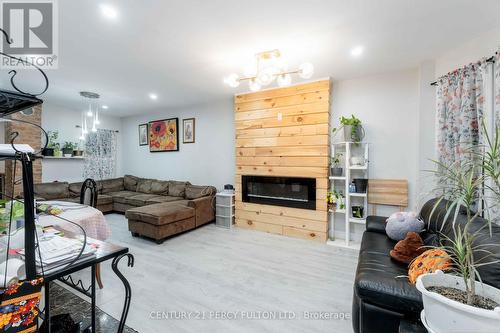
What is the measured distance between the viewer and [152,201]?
4.88 meters

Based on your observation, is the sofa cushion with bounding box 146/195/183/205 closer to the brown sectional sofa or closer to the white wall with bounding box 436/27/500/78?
the brown sectional sofa

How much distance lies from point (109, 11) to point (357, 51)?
8.43 feet

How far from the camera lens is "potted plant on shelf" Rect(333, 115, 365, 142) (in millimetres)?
3412

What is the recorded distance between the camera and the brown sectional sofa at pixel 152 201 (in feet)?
12.1

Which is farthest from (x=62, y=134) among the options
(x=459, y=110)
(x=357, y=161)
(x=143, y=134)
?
(x=459, y=110)

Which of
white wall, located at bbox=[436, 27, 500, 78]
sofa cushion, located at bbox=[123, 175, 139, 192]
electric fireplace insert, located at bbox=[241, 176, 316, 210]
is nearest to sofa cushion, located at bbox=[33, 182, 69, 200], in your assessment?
sofa cushion, located at bbox=[123, 175, 139, 192]

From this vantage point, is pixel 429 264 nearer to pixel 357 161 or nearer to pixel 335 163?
pixel 357 161

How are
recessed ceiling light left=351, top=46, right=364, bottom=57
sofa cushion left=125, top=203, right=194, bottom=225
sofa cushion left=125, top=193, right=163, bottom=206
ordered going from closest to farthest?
recessed ceiling light left=351, top=46, right=364, bottom=57 → sofa cushion left=125, top=203, right=194, bottom=225 → sofa cushion left=125, top=193, right=163, bottom=206

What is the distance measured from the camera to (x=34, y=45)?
8.11 ft

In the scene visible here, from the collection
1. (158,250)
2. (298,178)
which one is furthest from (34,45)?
(298,178)

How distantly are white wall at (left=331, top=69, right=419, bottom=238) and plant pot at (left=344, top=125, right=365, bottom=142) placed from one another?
203 millimetres

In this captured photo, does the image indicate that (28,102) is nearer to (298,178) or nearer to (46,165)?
(298,178)

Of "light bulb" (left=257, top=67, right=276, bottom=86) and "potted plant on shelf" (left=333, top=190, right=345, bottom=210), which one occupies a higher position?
"light bulb" (left=257, top=67, right=276, bottom=86)

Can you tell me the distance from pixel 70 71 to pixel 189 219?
2.84m
